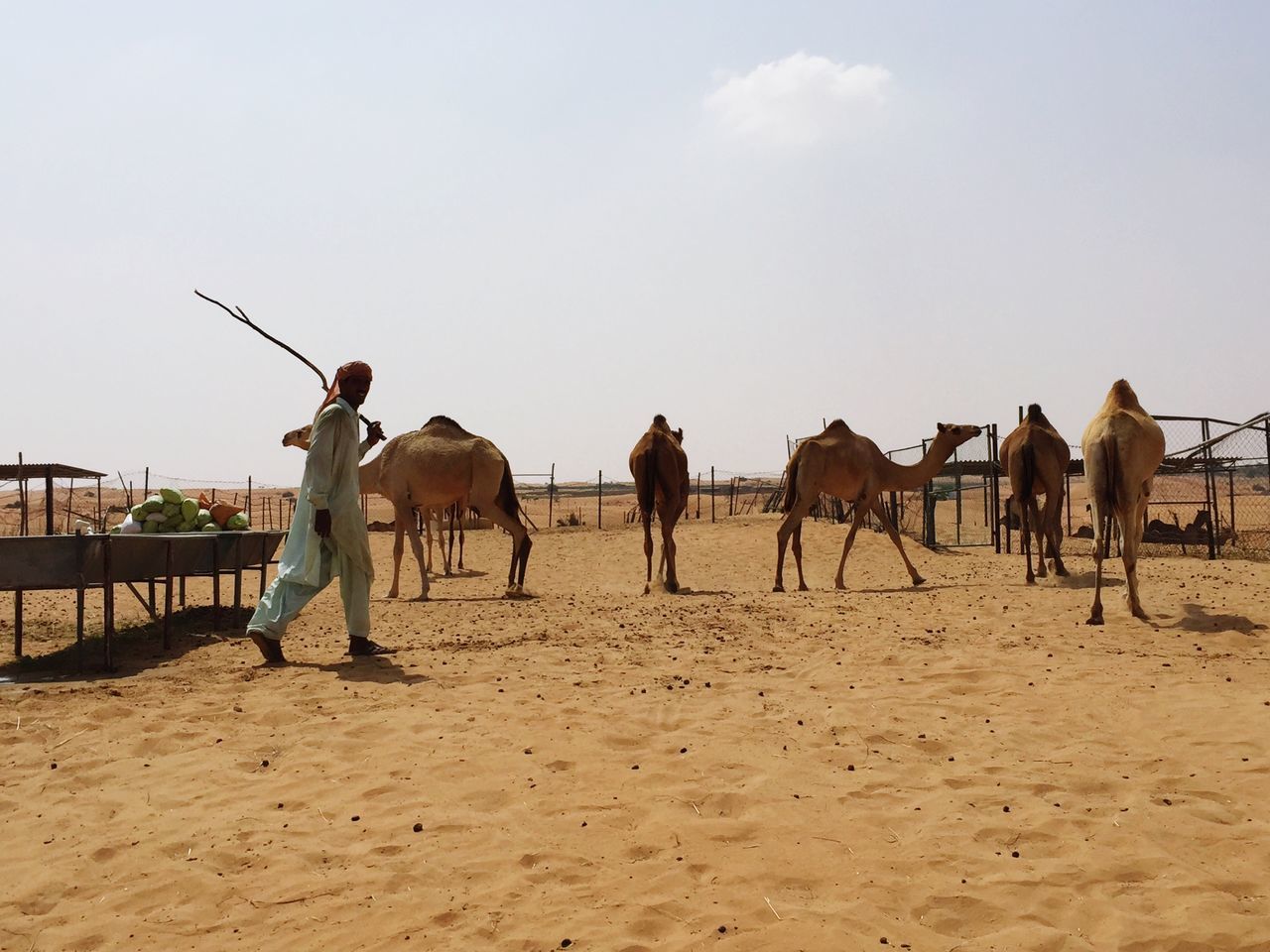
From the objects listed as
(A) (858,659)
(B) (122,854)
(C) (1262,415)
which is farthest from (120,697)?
(C) (1262,415)

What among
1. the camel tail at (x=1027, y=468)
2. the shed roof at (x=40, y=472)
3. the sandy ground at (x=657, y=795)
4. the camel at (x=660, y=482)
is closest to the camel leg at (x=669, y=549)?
the camel at (x=660, y=482)

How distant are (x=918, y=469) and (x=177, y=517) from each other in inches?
383

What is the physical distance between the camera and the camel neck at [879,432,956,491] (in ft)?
46.0

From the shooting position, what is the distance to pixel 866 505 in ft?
44.4

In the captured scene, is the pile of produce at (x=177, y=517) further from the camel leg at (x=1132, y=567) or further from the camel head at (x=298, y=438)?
the camel leg at (x=1132, y=567)

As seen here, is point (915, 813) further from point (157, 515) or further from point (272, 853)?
point (157, 515)

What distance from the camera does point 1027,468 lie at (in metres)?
12.5

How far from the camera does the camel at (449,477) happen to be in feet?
40.6

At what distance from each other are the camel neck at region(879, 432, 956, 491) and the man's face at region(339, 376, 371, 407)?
8.35m

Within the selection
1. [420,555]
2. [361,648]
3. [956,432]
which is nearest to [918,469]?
[956,432]

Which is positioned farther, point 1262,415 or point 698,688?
point 1262,415

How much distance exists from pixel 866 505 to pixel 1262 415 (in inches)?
214

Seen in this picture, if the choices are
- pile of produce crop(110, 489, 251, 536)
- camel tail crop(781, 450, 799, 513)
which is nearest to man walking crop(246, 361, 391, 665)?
pile of produce crop(110, 489, 251, 536)

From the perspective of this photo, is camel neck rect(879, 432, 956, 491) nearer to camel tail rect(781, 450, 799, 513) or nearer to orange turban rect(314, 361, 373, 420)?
camel tail rect(781, 450, 799, 513)
